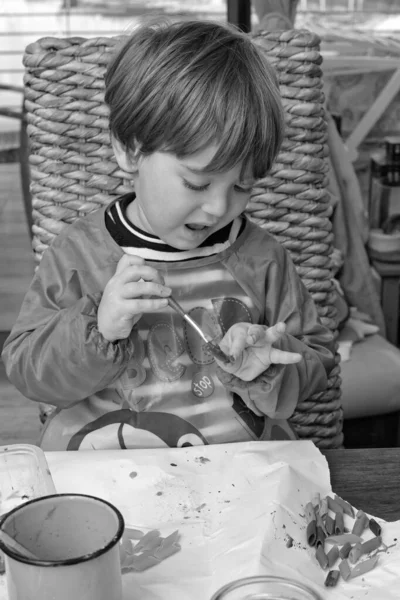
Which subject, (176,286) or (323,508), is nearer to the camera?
(323,508)

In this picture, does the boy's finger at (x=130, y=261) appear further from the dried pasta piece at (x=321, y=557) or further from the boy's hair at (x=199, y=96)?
the dried pasta piece at (x=321, y=557)

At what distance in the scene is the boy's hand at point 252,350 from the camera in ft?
2.92

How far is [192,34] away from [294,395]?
1.45 ft

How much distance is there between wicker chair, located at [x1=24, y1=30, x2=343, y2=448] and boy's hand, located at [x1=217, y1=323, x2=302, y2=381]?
407mm

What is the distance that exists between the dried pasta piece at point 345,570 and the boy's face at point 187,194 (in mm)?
392

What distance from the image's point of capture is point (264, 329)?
0.91 metres

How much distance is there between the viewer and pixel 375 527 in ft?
2.57

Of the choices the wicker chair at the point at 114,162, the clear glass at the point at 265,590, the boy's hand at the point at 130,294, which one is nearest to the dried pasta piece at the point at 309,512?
the clear glass at the point at 265,590

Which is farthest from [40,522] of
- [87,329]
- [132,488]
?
[87,329]

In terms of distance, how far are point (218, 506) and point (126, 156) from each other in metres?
0.43

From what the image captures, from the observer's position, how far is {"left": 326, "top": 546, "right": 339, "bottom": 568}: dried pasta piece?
0.74 metres

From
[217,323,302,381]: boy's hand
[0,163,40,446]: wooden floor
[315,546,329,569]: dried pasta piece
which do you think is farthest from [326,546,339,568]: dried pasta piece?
[0,163,40,446]: wooden floor

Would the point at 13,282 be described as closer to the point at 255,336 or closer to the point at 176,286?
the point at 176,286

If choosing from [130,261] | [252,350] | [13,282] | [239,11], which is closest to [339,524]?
[252,350]
